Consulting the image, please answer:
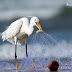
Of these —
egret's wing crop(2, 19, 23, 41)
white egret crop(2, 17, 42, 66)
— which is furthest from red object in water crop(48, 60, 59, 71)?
egret's wing crop(2, 19, 23, 41)

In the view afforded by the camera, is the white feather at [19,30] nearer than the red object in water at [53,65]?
No

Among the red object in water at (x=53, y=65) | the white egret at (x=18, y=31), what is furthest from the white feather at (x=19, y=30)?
the red object in water at (x=53, y=65)

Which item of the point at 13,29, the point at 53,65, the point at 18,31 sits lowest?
the point at 53,65

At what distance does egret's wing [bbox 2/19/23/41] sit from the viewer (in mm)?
13328

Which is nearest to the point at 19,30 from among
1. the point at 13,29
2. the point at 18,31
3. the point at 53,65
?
the point at 18,31

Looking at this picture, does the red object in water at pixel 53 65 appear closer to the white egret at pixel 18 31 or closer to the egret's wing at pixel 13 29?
the white egret at pixel 18 31

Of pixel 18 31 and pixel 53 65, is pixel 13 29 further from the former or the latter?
pixel 53 65

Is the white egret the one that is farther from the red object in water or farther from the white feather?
the red object in water

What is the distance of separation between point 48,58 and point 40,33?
6.96 ft

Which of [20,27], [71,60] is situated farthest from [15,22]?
[71,60]

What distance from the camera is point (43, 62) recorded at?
12164 mm

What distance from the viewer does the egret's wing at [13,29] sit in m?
13.3

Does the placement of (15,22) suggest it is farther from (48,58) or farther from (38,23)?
(48,58)

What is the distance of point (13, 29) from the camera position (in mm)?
13516
